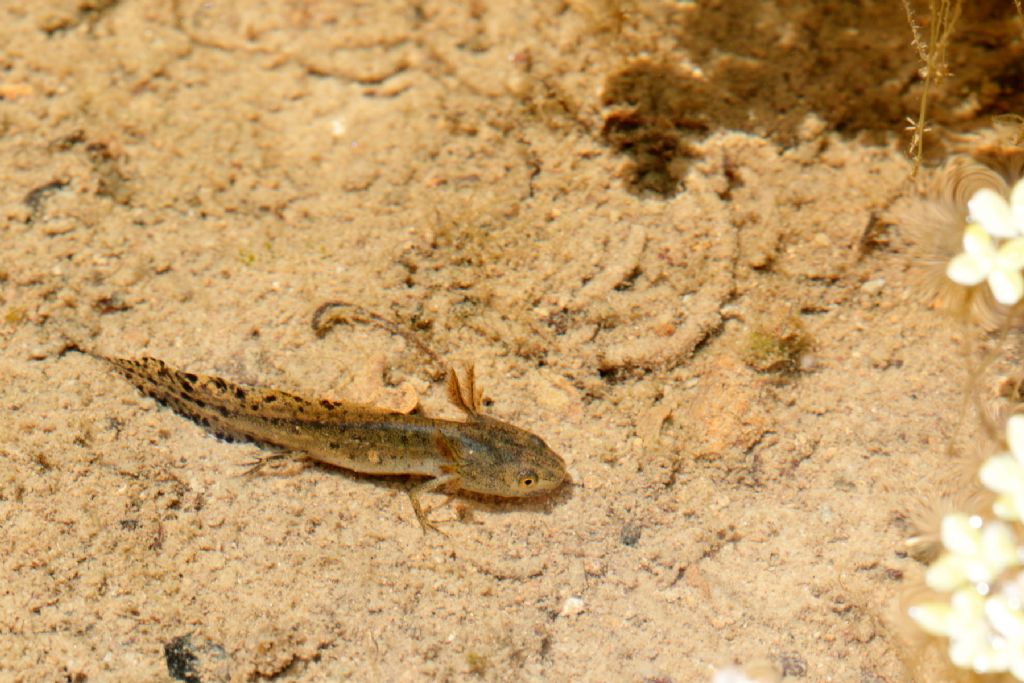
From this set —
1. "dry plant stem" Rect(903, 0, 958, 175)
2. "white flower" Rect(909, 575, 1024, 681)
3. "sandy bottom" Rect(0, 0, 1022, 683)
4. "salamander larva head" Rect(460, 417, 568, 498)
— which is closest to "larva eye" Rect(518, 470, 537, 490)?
"salamander larva head" Rect(460, 417, 568, 498)

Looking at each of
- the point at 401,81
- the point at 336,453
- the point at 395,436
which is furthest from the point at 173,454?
the point at 401,81

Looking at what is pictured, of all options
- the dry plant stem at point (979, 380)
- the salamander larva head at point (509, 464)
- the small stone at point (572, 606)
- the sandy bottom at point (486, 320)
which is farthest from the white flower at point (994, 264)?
the small stone at point (572, 606)

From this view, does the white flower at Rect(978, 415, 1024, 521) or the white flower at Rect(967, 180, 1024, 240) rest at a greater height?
the white flower at Rect(967, 180, 1024, 240)

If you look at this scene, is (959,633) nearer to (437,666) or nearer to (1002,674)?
(1002,674)

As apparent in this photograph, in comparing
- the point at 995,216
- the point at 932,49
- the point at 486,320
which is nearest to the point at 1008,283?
the point at 995,216

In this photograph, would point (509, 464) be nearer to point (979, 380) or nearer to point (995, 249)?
point (995, 249)

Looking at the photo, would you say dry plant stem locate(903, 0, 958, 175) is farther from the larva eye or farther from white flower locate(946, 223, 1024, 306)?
the larva eye
